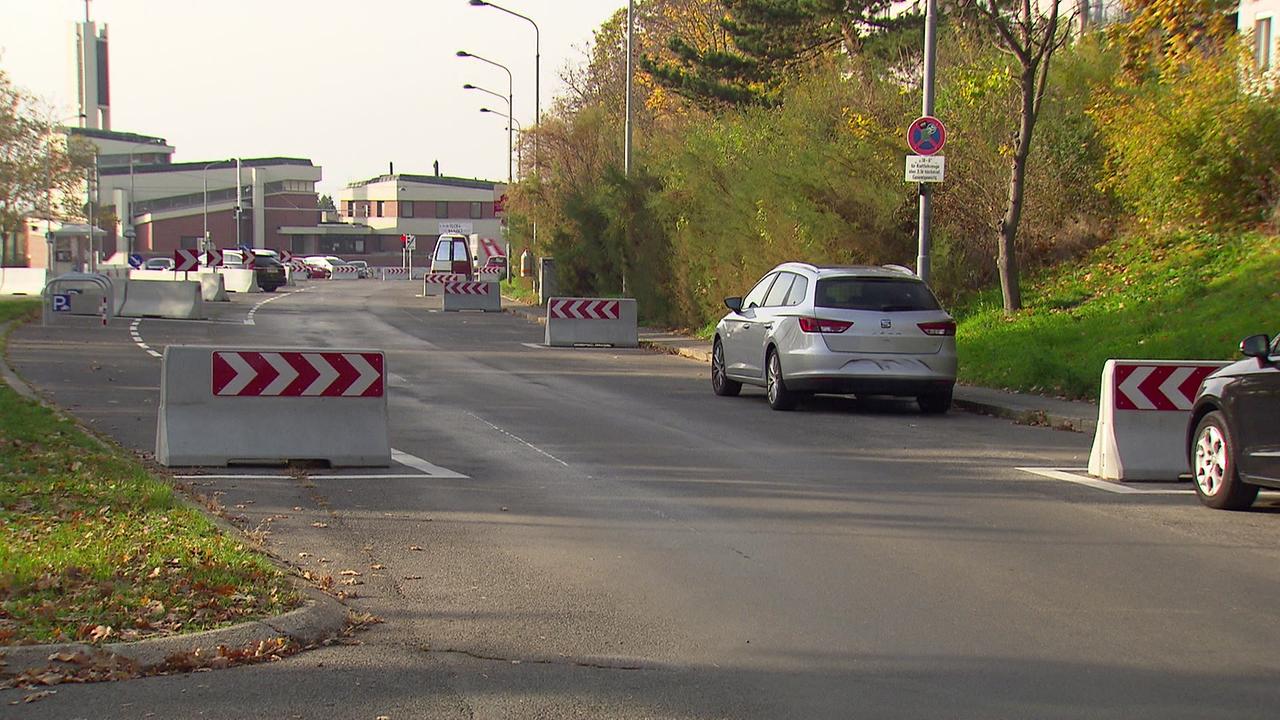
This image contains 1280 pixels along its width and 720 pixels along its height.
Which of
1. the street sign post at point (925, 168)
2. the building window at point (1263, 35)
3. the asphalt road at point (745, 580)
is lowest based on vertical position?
the asphalt road at point (745, 580)

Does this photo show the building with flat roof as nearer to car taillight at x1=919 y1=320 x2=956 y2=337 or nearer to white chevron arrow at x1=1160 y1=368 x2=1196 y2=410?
car taillight at x1=919 y1=320 x2=956 y2=337

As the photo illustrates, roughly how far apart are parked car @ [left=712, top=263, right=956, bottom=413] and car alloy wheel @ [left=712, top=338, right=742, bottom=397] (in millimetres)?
1459

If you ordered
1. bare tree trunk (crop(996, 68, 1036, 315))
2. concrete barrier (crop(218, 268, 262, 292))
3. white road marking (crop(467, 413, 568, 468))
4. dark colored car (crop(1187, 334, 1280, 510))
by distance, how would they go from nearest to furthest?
1. dark colored car (crop(1187, 334, 1280, 510))
2. white road marking (crop(467, 413, 568, 468))
3. bare tree trunk (crop(996, 68, 1036, 315))
4. concrete barrier (crop(218, 268, 262, 292))

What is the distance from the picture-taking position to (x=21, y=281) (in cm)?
5284

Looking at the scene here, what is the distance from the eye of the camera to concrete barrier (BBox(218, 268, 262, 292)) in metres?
61.3

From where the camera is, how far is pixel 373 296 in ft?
185

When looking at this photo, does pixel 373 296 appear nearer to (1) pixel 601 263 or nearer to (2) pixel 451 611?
(1) pixel 601 263

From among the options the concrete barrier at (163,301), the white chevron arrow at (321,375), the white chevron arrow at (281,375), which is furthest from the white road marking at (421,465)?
the concrete barrier at (163,301)

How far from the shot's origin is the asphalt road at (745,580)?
5.80 metres

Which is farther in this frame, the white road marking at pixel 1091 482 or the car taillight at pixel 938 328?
the car taillight at pixel 938 328

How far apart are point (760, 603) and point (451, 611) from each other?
1.52m

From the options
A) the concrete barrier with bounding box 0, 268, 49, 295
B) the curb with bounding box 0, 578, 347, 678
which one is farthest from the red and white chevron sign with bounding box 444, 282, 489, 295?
the curb with bounding box 0, 578, 347, 678

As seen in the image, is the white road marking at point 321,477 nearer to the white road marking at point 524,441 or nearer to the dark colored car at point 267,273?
the white road marking at point 524,441

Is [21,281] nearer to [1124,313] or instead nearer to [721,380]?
[721,380]
